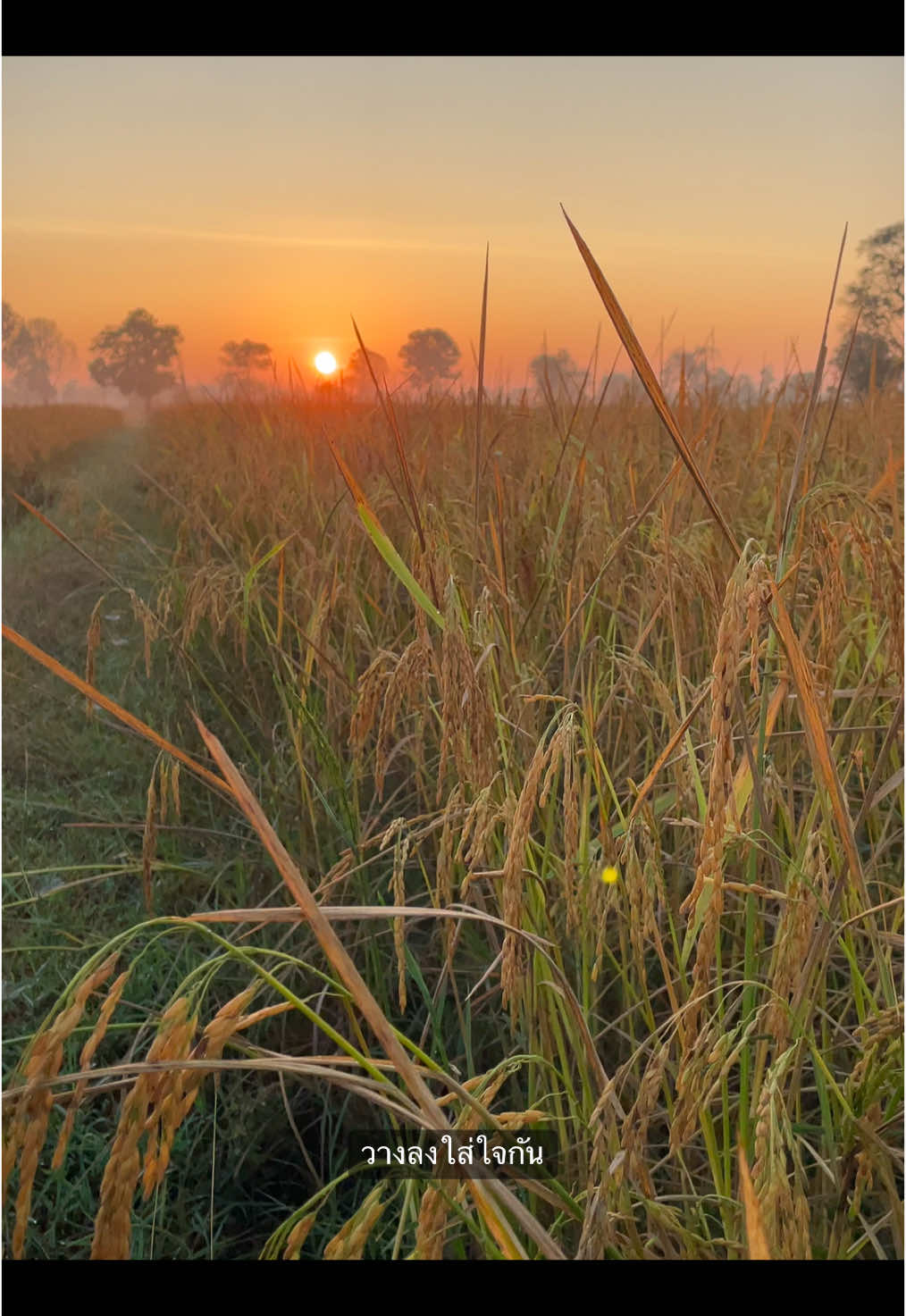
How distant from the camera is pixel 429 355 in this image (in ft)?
4.23

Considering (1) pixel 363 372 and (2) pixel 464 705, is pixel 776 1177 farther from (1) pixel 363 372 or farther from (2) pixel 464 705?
(1) pixel 363 372

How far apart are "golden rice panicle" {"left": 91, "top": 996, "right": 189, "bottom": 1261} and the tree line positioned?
87 cm

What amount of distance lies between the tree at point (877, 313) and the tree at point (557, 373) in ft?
1.21

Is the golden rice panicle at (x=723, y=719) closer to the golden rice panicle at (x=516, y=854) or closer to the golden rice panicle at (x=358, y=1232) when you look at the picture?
the golden rice panicle at (x=516, y=854)

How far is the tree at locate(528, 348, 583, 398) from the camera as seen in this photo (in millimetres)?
1344

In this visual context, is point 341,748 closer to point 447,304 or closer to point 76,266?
point 447,304

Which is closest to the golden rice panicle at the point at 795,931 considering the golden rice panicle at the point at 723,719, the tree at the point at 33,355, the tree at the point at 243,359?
the golden rice panicle at the point at 723,719

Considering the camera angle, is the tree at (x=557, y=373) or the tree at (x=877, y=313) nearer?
the tree at (x=877, y=313)

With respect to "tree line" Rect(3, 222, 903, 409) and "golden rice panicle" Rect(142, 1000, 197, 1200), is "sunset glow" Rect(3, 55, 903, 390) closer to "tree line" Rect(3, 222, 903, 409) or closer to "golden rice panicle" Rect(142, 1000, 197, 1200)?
"tree line" Rect(3, 222, 903, 409)

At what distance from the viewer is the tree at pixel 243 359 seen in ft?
4.54

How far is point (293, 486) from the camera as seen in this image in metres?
1.54
